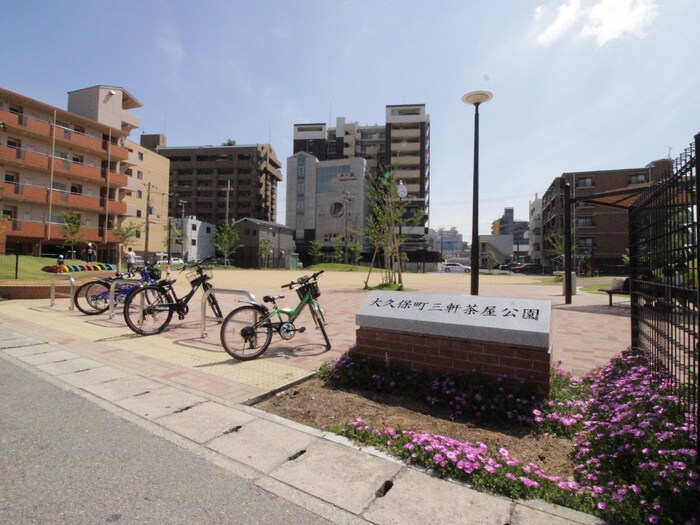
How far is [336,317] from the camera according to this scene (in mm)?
9766

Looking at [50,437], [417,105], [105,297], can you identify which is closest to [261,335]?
[50,437]

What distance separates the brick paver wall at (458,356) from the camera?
12.5ft

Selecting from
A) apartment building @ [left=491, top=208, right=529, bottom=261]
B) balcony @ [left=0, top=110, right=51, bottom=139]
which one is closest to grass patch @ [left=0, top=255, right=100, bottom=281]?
balcony @ [left=0, top=110, right=51, bottom=139]

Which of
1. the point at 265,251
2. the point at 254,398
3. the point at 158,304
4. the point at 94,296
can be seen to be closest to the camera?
the point at 254,398

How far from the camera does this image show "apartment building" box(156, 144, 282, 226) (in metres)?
79.2

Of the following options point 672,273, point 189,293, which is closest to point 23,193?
point 189,293

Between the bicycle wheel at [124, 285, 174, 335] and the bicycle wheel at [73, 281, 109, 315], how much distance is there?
295cm

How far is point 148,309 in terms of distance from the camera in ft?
23.1

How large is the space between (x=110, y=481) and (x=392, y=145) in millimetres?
75741

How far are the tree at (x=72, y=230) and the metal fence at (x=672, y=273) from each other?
36305mm

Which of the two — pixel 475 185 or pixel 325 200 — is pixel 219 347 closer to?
pixel 475 185

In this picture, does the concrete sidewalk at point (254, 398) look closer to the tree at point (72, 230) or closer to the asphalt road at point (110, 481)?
the asphalt road at point (110, 481)

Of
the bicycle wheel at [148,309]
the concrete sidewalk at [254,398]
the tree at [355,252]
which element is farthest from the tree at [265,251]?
the bicycle wheel at [148,309]

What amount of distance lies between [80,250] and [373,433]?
4133 centimetres
